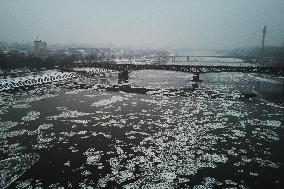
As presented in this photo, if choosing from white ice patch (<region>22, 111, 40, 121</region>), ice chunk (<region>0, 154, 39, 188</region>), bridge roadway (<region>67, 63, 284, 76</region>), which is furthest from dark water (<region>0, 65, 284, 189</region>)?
bridge roadway (<region>67, 63, 284, 76</region>)

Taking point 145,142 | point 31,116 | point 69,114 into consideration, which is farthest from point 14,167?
point 69,114

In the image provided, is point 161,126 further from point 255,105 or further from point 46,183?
point 255,105

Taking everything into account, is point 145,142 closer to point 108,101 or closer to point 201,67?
point 108,101

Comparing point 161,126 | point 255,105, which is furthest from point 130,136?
point 255,105

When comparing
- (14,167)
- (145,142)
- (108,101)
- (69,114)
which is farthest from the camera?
(108,101)

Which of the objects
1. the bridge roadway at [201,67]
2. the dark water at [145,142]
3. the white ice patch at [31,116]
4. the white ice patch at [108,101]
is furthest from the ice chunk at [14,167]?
the bridge roadway at [201,67]

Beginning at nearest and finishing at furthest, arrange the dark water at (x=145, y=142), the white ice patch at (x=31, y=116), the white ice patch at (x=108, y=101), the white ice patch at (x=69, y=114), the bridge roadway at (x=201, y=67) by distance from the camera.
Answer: the dark water at (x=145, y=142) < the white ice patch at (x=31, y=116) < the white ice patch at (x=69, y=114) < the white ice patch at (x=108, y=101) < the bridge roadway at (x=201, y=67)

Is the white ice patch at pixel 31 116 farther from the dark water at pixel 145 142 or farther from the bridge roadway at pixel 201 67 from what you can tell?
the bridge roadway at pixel 201 67

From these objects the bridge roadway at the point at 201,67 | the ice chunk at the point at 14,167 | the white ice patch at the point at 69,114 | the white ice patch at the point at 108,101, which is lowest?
the ice chunk at the point at 14,167

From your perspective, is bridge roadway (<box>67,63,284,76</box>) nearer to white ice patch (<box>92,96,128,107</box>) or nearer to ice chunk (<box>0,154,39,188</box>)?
white ice patch (<box>92,96,128,107</box>)
